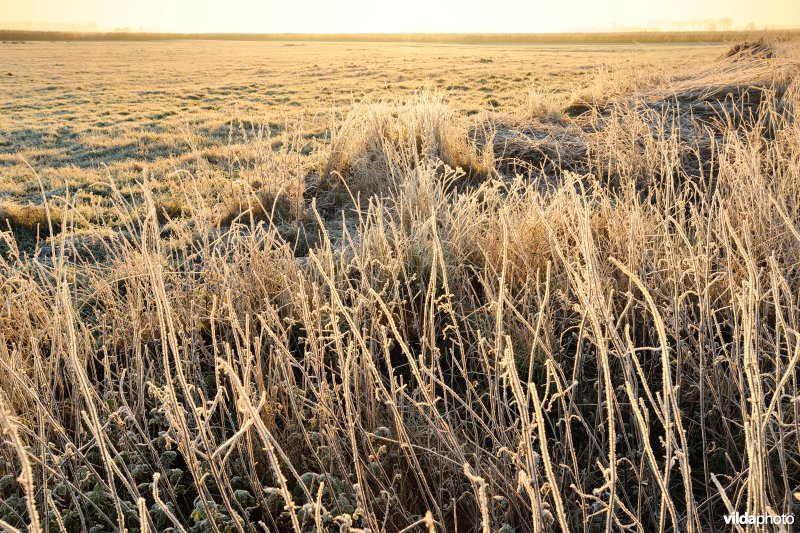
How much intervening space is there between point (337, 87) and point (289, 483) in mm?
17367

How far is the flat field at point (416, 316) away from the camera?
141 centimetres

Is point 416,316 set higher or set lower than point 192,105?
lower

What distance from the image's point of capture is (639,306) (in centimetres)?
249

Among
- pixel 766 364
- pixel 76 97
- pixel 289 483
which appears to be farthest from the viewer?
pixel 76 97

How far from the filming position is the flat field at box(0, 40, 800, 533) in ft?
4.64

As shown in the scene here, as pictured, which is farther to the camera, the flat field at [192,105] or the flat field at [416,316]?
the flat field at [192,105]

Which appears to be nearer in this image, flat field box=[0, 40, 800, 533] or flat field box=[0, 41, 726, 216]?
flat field box=[0, 40, 800, 533]

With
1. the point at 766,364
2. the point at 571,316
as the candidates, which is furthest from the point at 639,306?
the point at 766,364

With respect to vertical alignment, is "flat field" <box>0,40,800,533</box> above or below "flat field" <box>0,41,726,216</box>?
below

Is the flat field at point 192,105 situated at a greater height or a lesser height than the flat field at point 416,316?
greater

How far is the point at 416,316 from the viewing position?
2.69 meters

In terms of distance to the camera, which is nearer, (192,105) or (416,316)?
(416,316)

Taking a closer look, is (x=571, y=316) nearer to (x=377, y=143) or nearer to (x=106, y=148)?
(x=377, y=143)

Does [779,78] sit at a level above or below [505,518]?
above
